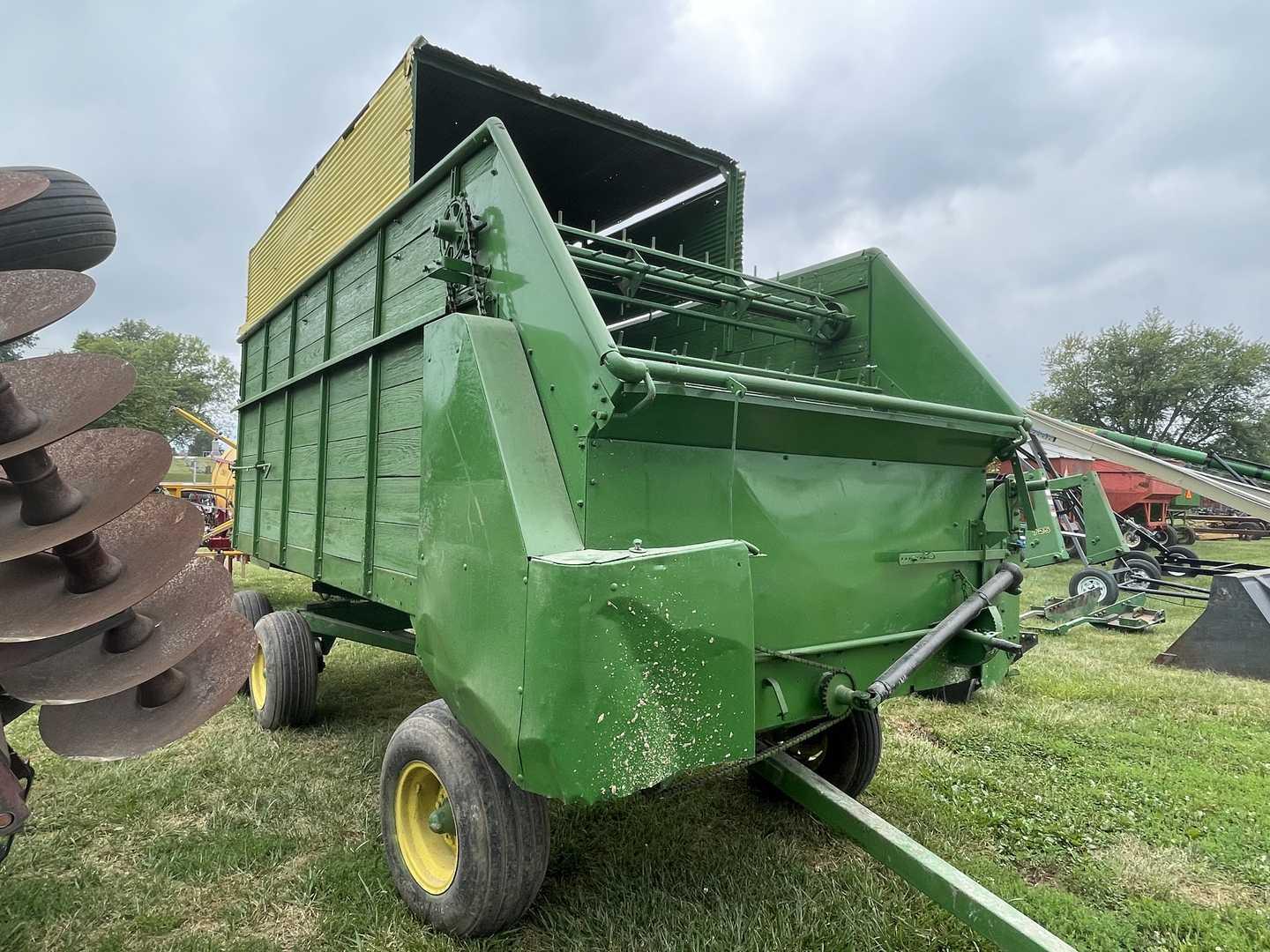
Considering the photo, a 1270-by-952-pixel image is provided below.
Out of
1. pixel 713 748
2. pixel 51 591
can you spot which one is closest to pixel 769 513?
pixel 713 748

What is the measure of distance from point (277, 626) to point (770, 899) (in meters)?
3.04

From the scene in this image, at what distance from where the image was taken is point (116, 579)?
1.90 metres

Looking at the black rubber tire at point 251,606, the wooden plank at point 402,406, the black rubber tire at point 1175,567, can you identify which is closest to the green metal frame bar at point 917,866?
the wooden plank at point 402,406

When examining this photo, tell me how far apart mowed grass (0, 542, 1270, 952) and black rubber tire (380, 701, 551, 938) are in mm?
153

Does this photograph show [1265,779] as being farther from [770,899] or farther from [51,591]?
[51,591]

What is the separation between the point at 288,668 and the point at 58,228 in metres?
2.88

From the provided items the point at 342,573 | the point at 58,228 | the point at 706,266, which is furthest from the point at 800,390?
the point at 342,573

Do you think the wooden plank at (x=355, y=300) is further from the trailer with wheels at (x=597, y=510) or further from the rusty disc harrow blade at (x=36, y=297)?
the rusty disc harrow blade at (x=36, y=297)

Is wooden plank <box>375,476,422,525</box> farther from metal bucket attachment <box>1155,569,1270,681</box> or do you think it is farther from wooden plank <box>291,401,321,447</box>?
metal bucket attachment <box>1155,569,1270,681</box>

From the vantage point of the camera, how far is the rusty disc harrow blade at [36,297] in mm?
1668

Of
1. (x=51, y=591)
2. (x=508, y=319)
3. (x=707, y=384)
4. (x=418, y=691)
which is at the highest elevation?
(x=508, y=319)

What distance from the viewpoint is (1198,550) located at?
65.4 feet

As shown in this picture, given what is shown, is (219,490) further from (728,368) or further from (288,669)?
(728,368)

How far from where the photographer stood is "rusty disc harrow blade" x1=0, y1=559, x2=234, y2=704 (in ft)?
5.80
